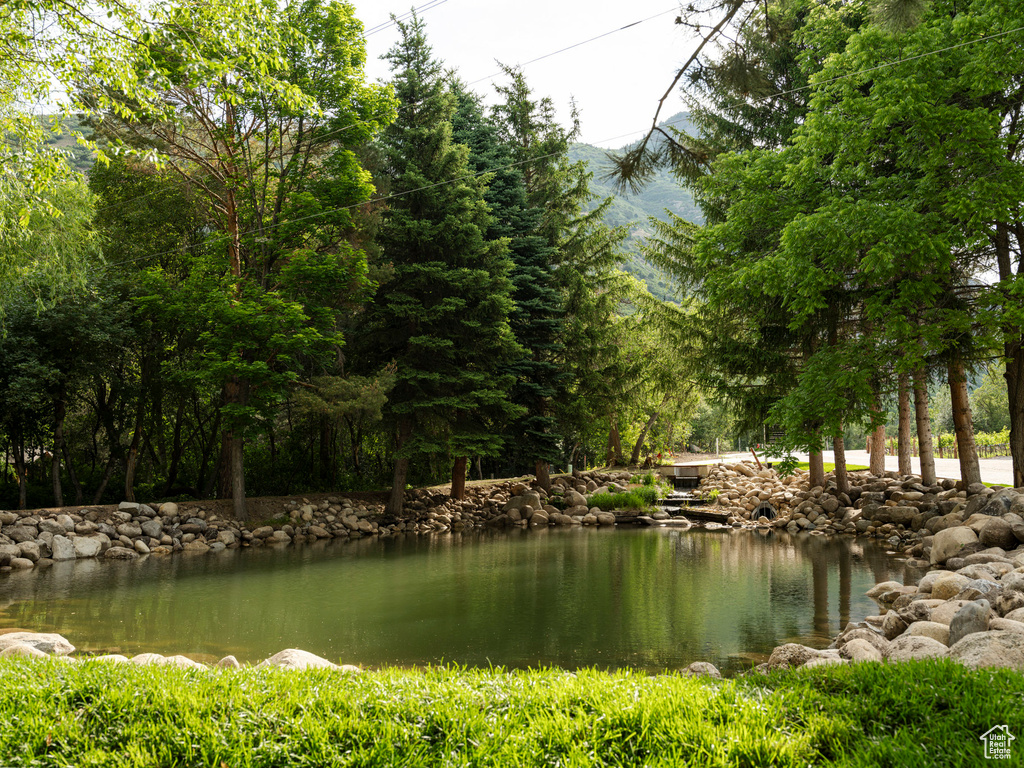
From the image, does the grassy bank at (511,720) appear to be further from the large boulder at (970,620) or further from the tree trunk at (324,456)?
the tree trunk at (324,456)

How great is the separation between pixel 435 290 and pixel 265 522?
23.0ft

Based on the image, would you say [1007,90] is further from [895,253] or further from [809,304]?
[809,304]

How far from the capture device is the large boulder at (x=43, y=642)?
5.31m

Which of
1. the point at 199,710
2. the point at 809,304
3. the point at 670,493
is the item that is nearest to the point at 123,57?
the point at 199,710

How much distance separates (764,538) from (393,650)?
1066 cm

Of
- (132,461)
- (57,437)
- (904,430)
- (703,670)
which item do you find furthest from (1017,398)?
(57,437)

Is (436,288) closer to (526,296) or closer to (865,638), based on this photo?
(526,296)

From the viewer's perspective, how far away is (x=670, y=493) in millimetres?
21000

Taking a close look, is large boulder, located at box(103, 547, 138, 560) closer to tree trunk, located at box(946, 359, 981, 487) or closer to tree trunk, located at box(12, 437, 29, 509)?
tree trunk, located at box(12, 437, 29, 509)

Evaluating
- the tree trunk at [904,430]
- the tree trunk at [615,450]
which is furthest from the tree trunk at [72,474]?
the tree trunk at [904,430]

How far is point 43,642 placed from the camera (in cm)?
548

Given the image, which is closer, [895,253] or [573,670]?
[573,670]

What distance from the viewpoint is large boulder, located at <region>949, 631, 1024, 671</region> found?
3.63 m

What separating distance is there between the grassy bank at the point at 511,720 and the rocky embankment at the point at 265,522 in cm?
1003
